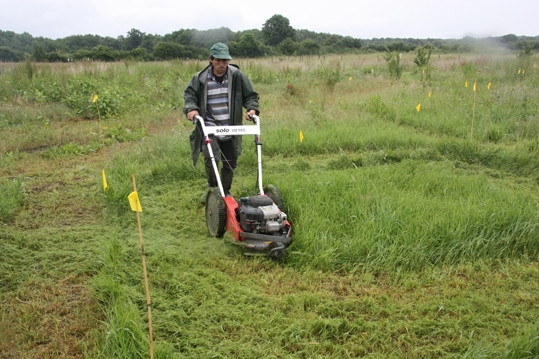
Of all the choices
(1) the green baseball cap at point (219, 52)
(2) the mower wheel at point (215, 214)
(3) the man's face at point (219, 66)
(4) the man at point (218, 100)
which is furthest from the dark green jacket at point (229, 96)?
(2) the mower wheel at point (215, 214)

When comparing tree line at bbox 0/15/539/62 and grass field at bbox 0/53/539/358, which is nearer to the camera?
grass field at bbox 0/53/539/358

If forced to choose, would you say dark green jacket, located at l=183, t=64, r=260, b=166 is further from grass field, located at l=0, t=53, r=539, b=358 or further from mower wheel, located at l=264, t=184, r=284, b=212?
grass field, located at l=0, t=53, r=539, b=358

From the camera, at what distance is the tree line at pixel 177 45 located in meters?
18.4

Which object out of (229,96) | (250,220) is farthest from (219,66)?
(250,220)

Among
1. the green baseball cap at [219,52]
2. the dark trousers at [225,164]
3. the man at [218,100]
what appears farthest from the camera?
the dark trousers at [225,164]

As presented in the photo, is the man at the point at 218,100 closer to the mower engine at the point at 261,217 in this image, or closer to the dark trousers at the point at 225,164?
the dark trousers at the point at 225,164

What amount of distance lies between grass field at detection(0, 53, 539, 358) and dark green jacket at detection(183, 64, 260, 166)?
0.92 meters

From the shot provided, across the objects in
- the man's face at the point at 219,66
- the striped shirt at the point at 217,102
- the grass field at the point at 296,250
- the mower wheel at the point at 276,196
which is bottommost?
the grass field at the point at 296,250

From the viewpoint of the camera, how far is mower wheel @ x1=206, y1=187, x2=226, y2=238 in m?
4.10

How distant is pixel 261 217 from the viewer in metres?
3.82

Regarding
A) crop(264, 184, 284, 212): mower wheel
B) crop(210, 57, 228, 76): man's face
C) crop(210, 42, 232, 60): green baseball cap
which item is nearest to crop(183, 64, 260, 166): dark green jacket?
crop(210, 57, 228, 76): man's face

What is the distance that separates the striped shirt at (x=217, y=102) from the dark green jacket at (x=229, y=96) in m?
0.04

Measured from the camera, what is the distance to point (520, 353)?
2.44 m

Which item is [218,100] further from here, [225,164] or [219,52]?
[225,164]
